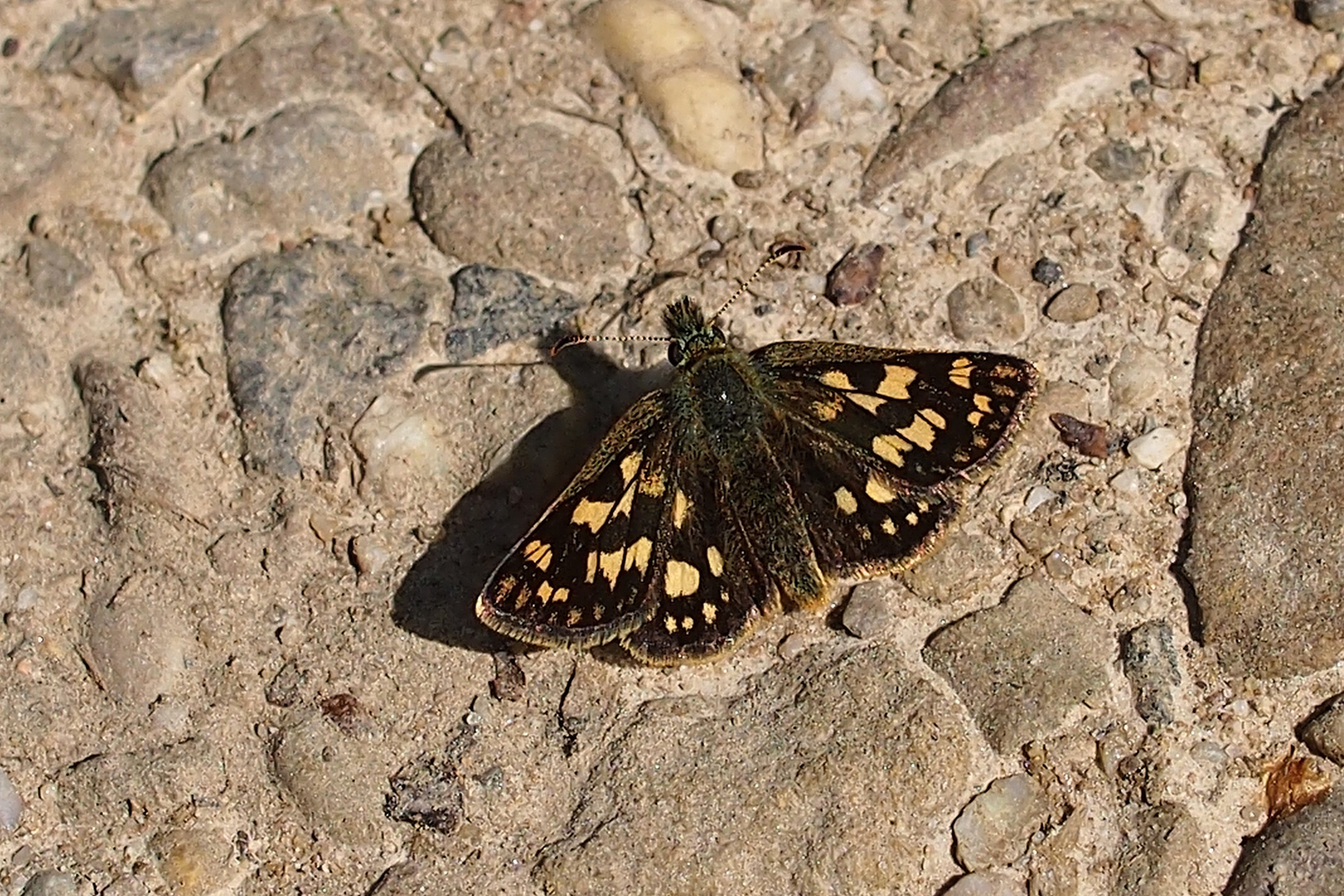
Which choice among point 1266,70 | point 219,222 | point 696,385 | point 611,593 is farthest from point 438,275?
point 1266,70

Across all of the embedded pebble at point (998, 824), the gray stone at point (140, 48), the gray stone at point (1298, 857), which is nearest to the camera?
the gray stone at point (1298, 857)

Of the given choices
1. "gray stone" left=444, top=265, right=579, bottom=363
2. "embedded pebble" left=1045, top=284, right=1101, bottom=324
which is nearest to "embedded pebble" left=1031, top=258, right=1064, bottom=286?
"embedded pebble" left=1045, top=284, right=1101, bottom=324

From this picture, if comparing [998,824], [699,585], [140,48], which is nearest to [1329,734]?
[998,824]

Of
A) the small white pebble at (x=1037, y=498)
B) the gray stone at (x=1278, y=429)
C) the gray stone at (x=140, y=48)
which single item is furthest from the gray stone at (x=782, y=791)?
the gray stone at (x=140, y=48)

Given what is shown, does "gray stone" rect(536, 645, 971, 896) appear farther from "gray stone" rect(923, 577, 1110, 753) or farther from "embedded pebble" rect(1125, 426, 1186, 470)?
"embedded pebble" rect(1125, 426, 1186, 470)

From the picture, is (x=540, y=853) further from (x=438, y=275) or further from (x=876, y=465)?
(x=438, y=275)

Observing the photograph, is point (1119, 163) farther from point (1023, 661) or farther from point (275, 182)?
point (275, 182)

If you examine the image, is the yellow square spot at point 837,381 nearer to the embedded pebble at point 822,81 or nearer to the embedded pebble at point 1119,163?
the embedded pebble at point 822,81
